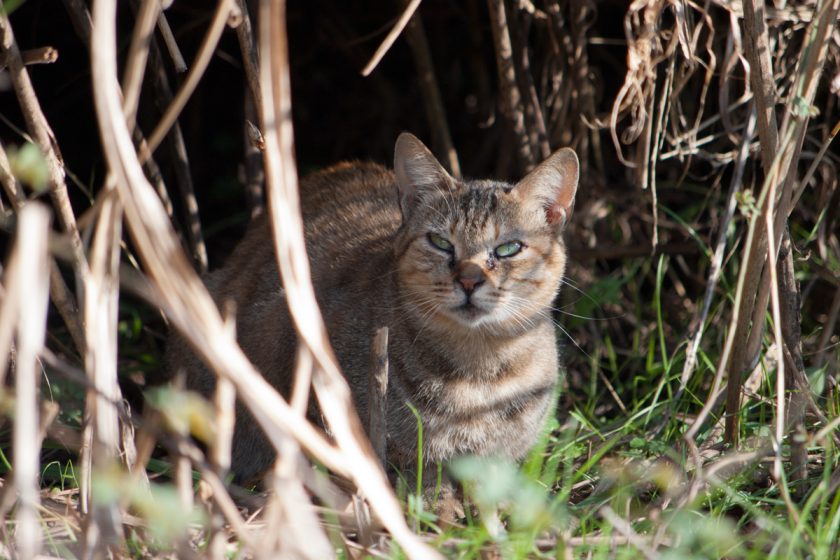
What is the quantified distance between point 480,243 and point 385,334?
2.03 feet

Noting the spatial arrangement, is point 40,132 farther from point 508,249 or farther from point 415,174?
point 508,249

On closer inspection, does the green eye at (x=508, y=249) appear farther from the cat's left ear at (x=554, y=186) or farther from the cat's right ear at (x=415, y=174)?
the cat's right ear at (x=415, y=174)

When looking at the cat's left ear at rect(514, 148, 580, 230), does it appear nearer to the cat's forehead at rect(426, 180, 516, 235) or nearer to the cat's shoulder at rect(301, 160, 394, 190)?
the cat's forehead at rect(426, 180, 516, 235)

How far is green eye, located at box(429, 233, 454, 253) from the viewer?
9.55 feet

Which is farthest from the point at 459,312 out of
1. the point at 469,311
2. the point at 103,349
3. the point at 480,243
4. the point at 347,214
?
the point at 103,349

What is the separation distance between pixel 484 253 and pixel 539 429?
66 cm

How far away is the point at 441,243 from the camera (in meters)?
2.92

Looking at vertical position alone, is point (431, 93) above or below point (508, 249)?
above

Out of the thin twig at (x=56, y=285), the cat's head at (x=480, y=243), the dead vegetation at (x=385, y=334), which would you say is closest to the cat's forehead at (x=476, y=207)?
the cat's head at (x=480, y=243)

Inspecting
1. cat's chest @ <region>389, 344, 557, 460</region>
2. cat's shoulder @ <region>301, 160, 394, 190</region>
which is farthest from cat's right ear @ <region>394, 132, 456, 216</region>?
cat's shoulder @ <region>301, 160, 394, 190</region>

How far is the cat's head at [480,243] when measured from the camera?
9.11 feet

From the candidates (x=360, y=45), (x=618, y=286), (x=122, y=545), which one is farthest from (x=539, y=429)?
(x=360, y=45)

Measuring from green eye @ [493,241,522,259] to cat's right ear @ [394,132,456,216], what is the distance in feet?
1.01

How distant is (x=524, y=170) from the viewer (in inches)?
156
